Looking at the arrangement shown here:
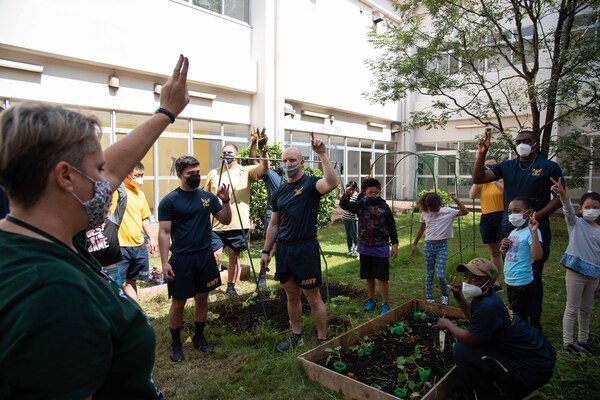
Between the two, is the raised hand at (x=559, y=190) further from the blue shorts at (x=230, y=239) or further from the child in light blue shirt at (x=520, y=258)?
the blue shorts at (x=230, y=239)

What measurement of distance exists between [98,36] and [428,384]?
916 cm

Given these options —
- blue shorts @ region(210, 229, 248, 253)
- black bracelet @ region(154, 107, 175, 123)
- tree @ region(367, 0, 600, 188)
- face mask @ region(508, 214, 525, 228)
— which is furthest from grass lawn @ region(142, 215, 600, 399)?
tree @ region(367, 0, 600, 188)

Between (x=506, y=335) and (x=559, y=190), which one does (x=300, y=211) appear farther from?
(x=559, y=190)

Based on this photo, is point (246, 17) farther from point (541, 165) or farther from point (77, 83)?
point (541, 165)

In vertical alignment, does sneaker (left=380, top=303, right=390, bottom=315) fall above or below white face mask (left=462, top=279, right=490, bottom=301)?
below

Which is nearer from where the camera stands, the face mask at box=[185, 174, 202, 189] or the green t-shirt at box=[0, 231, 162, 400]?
the green t-shirt at box=[0, 231, 162, 400]

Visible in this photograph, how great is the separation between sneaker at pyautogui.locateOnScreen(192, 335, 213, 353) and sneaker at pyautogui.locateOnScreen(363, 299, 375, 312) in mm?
2029

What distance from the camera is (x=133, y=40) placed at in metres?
9.07

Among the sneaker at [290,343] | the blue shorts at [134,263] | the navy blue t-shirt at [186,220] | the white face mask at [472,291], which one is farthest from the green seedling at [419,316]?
the blue shorts at [134,263]

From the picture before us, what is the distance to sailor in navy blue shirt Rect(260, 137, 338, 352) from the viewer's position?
12.6 ft

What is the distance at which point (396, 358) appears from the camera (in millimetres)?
3588

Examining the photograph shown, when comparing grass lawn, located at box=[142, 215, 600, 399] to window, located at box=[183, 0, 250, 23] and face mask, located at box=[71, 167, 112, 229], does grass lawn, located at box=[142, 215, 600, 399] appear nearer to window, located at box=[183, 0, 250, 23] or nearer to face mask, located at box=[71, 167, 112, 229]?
face mask, located at box=[71, 167, 112, 229]

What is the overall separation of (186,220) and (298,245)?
118 centimetres

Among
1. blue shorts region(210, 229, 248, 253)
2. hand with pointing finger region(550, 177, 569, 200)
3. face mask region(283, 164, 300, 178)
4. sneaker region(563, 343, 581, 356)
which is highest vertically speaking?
face mask region(283, 164, 300, 178)
